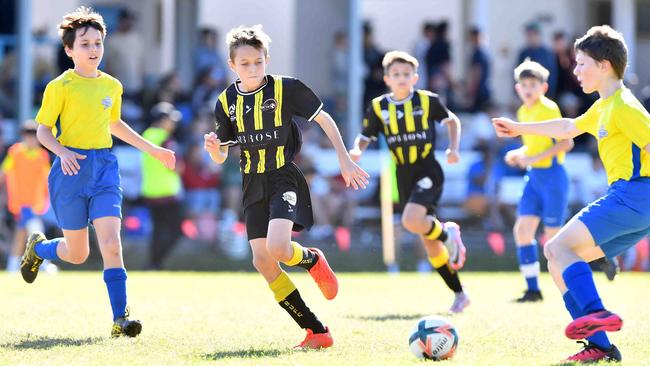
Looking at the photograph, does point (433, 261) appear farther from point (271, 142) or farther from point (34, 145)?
point (34, 145)

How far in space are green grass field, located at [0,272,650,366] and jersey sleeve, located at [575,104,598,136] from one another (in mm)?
1322

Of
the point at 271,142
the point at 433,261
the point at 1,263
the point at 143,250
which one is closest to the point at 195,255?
the point at 143,250

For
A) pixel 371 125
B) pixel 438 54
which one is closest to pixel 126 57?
pixel 438 54

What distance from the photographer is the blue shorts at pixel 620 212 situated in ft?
21.1

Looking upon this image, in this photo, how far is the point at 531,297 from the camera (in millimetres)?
10836

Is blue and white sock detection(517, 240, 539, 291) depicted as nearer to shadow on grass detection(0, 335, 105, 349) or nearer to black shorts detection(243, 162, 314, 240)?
black shorts detection(243, 162, 314, 240)

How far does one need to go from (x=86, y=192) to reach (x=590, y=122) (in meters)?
3.36

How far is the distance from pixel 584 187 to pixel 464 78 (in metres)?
3.67

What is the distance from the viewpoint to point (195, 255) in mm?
17406

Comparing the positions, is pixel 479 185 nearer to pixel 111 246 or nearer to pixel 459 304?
pixel 459 304

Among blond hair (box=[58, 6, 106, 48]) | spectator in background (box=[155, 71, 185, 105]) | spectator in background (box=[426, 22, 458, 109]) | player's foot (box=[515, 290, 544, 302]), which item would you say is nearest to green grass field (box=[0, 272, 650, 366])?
player's foot (box=[515, 290, 544, 302])

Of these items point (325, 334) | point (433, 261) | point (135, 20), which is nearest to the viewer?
point (325, 334)

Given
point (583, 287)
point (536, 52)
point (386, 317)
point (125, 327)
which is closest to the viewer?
point (583, 287)

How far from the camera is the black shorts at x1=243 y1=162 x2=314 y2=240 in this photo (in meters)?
7.37
